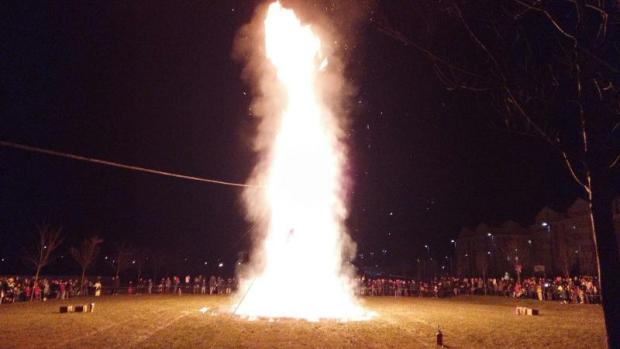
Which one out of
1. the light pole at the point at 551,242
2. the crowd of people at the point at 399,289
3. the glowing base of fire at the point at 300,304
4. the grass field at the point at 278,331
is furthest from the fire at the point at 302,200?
the light pole at the point at 551,242

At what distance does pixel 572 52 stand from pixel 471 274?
78404 millimetres

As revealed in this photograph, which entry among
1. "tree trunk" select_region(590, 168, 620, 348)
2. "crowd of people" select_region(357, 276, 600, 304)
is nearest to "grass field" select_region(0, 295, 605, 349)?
"tree trunk" select_region(590, 168, 620, 348)

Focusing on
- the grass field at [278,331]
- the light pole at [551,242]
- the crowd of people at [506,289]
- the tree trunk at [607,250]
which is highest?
the light pole at [551,242]

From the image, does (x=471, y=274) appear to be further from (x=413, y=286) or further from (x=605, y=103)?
(x=605, y=103)

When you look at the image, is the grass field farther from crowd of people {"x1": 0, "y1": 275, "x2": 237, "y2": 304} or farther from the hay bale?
crowd of people {"x1": 0, "y1": 275, "x2": 237, "y2": 304}

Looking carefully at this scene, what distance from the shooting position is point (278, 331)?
17.9m

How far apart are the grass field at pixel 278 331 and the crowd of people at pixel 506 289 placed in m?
10.3

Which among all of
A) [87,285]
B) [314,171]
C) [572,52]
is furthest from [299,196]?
[87,285]

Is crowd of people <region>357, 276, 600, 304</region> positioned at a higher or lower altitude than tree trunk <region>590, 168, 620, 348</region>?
lower

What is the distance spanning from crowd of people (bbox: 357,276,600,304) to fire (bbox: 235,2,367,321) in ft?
45.6

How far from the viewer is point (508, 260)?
246 feet

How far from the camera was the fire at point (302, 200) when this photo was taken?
2808cm

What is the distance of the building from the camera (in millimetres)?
54147

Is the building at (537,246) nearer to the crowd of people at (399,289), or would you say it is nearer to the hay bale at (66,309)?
the crowd of people at (399,289)
